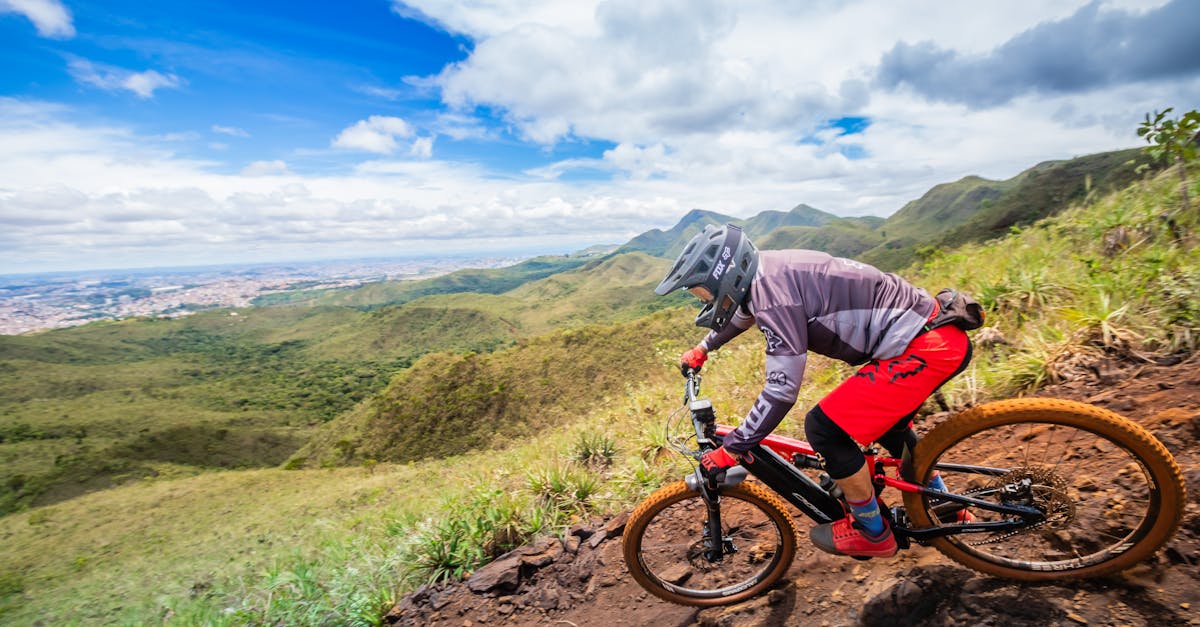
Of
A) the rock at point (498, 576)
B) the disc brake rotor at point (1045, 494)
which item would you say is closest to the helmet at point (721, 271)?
the disc brake rotor at point (1045, 494)

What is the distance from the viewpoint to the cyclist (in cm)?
262

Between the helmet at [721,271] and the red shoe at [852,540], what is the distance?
1594 millimetres

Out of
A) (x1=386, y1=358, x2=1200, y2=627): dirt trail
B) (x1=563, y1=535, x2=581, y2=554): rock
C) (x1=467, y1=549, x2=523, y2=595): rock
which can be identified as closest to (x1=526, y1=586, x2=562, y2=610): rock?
(x1=386, y1=358, x2=1200, y2=627): dirt trail

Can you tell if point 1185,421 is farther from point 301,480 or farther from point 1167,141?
point 301,480

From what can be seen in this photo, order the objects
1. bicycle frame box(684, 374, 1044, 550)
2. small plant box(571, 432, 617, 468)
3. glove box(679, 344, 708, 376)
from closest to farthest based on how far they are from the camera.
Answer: bicycle frame box(684, 374, 1044, 550) < glove box(679, 344, 708, 376) < small plant box(571, 432, 617, 468)

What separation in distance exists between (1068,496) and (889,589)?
115 cm

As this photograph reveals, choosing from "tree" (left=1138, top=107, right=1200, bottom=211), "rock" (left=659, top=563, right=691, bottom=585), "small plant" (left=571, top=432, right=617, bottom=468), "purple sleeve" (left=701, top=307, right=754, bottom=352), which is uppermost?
"tree" (left=1138, top=107, right=1200, bottom=211)

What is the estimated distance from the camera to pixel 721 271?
2.82 m

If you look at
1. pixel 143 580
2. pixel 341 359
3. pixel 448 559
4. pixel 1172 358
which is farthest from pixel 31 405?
pixel 1172 358

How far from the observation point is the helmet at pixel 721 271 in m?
2.80

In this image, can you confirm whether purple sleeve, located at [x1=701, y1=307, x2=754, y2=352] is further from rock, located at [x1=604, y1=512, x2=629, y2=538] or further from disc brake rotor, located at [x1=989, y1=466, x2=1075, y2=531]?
rock, located at [x1=604, y1=512, x2=629, y2=538]

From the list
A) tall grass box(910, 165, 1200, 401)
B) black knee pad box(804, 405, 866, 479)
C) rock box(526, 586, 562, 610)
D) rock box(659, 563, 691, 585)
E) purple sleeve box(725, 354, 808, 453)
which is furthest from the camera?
tall grass box(910, 165, 1200, 401)

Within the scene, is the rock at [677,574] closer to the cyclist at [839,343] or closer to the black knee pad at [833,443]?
the cyclist at [839,343]

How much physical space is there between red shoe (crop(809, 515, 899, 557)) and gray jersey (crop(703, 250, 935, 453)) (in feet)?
3.38
